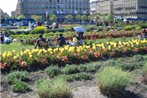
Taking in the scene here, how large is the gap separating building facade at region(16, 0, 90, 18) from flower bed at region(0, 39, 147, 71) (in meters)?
126

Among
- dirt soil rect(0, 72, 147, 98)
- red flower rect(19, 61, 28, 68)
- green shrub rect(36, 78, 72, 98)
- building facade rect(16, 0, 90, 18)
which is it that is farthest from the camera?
building facade rect(16, 0, 90, 18)

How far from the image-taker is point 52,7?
153750 millimetres

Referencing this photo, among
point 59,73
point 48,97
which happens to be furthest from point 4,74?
point 48,97

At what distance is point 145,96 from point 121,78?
1.04 metres

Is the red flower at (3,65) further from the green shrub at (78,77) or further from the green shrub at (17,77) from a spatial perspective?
the green shrub at (78,77)

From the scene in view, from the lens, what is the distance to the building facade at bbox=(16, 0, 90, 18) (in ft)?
487

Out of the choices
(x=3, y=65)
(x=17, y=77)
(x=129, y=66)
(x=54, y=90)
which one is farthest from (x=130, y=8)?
(x=54, y=90)

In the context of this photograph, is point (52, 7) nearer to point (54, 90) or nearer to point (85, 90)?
point (85, 90)

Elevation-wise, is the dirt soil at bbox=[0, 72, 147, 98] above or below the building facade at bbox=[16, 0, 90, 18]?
below

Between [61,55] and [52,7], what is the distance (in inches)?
5466

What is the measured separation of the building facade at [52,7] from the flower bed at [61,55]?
415 ft

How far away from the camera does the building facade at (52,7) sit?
148m

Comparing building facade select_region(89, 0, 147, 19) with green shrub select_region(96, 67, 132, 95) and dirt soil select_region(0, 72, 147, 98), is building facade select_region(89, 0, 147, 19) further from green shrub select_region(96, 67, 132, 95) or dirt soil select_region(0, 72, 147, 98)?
green shrub select_region(96, 67, 132, 95)

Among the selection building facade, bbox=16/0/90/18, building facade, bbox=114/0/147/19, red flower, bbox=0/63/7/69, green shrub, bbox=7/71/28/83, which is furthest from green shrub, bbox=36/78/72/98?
building facade, bbox=114/0/147/19
